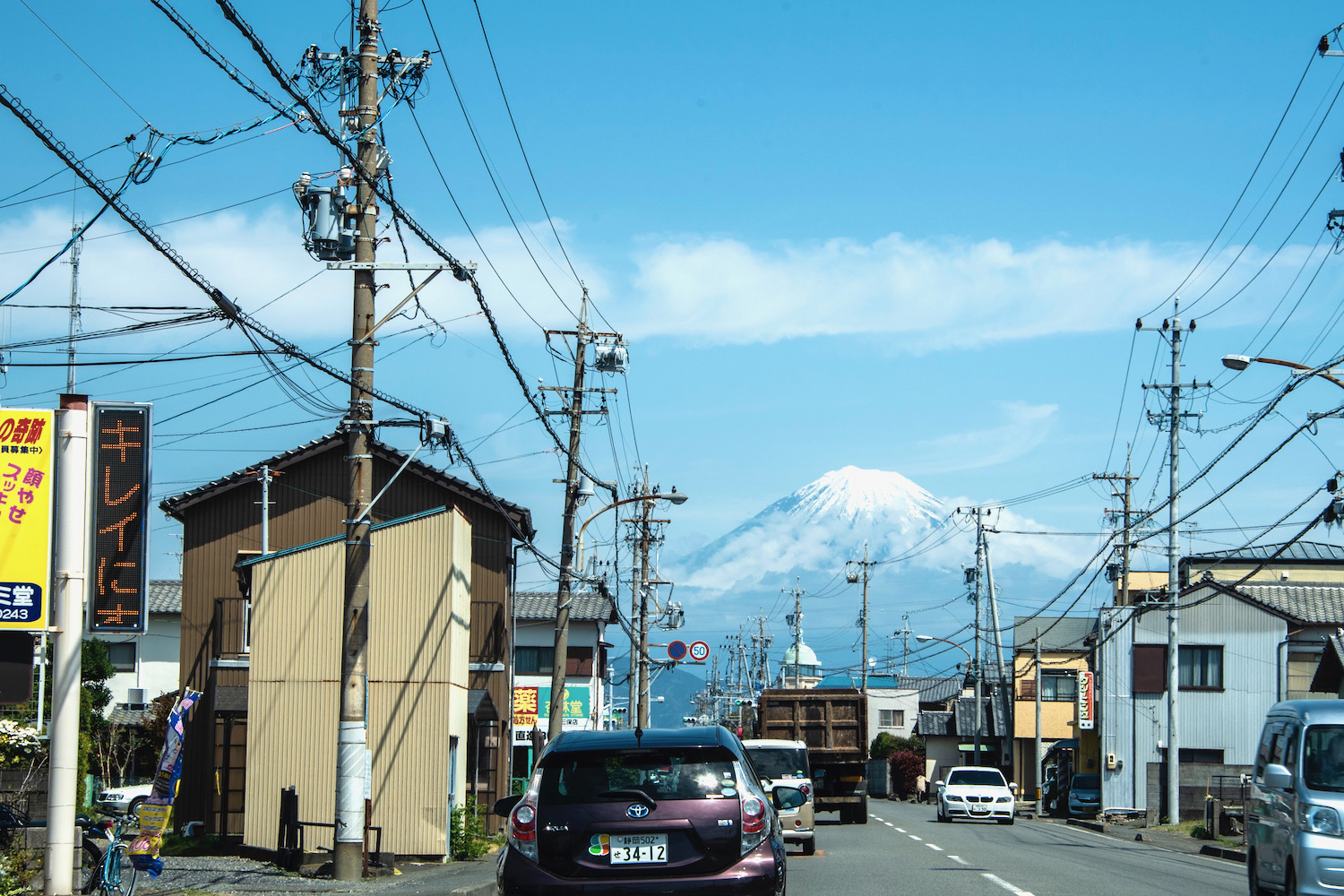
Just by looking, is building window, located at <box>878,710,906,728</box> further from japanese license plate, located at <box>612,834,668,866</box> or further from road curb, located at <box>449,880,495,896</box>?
japanese license plate, located at <box>612,834,668,866</box>

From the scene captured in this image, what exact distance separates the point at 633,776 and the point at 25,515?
6.91m

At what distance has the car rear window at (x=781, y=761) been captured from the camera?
2691cm

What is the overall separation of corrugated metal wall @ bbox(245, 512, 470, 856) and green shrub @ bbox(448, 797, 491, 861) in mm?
852

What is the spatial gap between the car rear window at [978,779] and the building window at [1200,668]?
43.8 feet

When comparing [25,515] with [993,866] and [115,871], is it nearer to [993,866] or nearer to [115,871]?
[115,871]

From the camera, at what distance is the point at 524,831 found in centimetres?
872

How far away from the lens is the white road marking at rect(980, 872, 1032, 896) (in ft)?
47.2

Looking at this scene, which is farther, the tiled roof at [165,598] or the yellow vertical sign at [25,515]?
the tiled roof at [165,598]

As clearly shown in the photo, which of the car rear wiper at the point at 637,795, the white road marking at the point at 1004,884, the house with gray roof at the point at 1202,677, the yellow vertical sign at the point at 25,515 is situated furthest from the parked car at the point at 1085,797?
the car rear wiper at the point at 637,795

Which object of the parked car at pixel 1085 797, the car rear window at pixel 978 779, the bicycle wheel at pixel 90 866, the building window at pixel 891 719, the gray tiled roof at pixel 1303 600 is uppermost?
the gray tiled roof at pixel 1303 600

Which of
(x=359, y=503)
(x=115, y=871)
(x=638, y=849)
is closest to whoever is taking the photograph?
(x=638, y=849)

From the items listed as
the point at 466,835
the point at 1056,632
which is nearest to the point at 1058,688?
the point at 1056,632

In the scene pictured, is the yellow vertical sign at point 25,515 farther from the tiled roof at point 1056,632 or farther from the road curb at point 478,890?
the tiled roof at point 1056,632

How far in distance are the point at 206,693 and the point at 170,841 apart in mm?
5271
